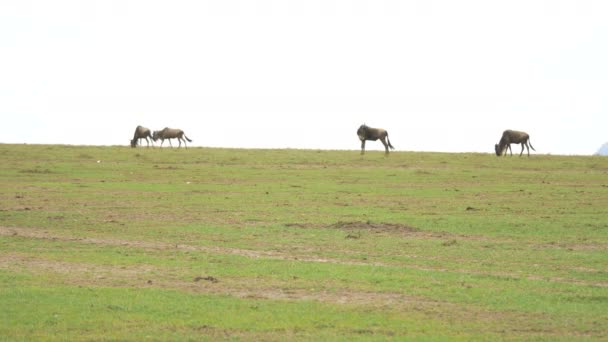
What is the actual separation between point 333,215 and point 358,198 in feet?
15.3

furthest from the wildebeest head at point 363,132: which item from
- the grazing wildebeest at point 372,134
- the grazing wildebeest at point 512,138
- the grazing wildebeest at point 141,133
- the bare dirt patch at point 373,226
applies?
the bare dirt patch at point 373,226

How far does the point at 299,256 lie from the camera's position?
17.2m

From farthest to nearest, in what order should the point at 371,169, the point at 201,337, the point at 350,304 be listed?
the point at 371,169, the point at 350,304, the point at 201,337

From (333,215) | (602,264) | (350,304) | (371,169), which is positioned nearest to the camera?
(350,304)

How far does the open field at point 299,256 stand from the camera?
11.6 m

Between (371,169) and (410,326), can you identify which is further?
(371,169)

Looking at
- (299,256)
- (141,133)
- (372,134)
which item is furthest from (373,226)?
(141,133)

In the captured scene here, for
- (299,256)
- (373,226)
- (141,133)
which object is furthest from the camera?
(141,133)

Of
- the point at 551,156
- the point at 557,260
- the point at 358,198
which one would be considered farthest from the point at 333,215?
the point at 551,156

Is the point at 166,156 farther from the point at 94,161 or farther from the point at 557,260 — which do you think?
the point at 557,260

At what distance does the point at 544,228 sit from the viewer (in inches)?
852

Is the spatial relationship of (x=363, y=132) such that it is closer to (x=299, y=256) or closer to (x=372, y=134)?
(x=372, y=134)

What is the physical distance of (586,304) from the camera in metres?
12.8

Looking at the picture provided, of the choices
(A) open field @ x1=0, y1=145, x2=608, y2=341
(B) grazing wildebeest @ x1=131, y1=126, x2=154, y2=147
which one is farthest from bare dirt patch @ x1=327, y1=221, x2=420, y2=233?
(B) grazing wildebeest @ x1=131, y1=126, x2=154, y2=147
